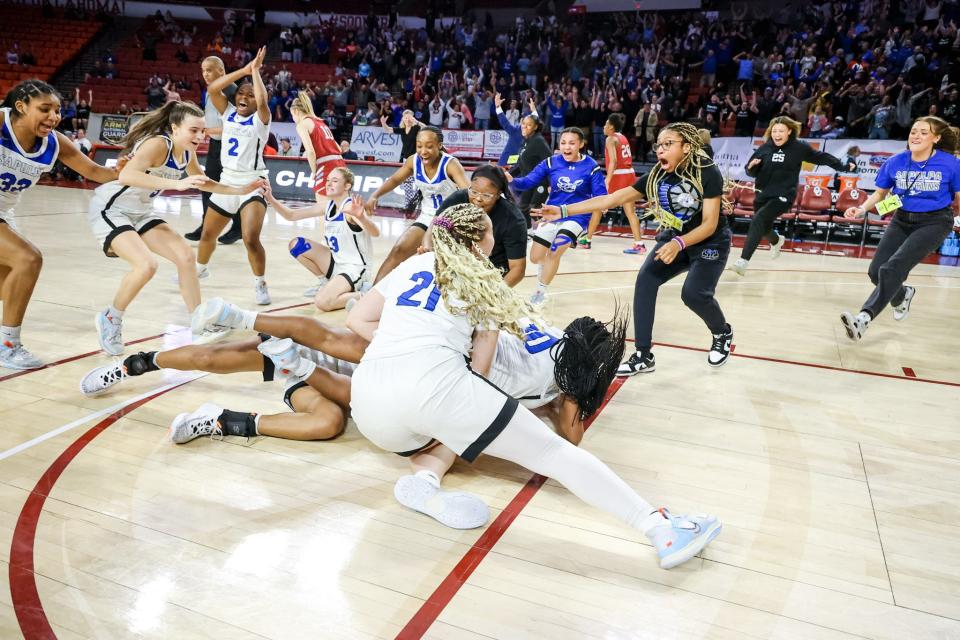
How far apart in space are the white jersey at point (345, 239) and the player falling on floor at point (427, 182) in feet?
0.80

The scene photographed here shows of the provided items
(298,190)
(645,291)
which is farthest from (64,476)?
(298,190)

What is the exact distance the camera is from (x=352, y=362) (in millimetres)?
3561

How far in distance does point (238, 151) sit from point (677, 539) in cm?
539

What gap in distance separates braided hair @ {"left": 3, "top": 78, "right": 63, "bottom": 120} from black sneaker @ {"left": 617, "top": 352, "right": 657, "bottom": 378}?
12.1 feet

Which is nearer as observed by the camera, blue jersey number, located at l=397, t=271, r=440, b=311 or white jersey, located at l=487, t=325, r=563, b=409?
blue jersey number, located at l=397, t=271, r=440, b=311

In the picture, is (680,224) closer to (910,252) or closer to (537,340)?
(537,340)

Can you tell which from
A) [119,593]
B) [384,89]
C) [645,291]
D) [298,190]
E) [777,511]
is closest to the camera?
[119,593]

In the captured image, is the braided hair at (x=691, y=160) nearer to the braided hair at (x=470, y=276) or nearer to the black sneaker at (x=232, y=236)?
the braided hair at (x=470, y=276)

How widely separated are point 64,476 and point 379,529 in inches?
54.7

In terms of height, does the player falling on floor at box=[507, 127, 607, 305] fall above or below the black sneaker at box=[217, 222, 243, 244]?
above

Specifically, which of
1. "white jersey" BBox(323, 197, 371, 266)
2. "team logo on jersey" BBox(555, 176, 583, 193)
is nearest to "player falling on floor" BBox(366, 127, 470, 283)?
"white jersey" BBox(323, 197, 371, 266)

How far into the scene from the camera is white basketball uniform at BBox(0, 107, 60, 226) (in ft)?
13.4

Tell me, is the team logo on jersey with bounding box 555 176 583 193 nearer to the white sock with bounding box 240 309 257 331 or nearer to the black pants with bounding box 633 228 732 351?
the black pants with bounding box 633 228 732 351

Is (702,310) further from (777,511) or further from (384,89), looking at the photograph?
(384,89)
